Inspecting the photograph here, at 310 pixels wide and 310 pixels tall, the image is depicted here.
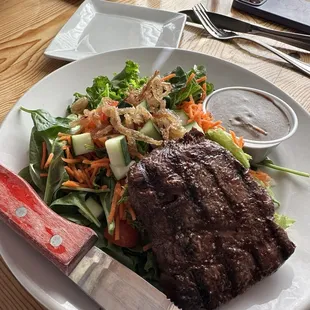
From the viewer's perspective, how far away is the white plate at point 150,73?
1991 mm

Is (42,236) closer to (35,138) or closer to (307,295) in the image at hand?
(35,138)

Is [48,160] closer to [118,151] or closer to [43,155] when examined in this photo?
[43,155]

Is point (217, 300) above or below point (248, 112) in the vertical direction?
below

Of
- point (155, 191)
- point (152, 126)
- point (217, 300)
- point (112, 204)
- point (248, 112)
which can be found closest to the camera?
point (217, 300)

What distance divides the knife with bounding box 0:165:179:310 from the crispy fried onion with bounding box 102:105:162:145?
0.68 m

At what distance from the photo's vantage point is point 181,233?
200cm

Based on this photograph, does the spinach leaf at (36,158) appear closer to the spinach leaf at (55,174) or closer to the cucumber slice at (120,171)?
the spinach leaf at (55,174)

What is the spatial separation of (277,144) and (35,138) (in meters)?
1.56

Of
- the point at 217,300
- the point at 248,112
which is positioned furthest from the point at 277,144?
the point at 217,300

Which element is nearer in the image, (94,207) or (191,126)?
(94,207)

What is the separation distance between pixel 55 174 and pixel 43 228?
54cm

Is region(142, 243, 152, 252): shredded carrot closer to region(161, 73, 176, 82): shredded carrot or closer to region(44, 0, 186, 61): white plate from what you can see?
region(161, 73, 176, 82): shredded carrot

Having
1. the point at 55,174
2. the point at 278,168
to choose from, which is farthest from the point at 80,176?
the point at 278,168

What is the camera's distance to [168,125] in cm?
260
